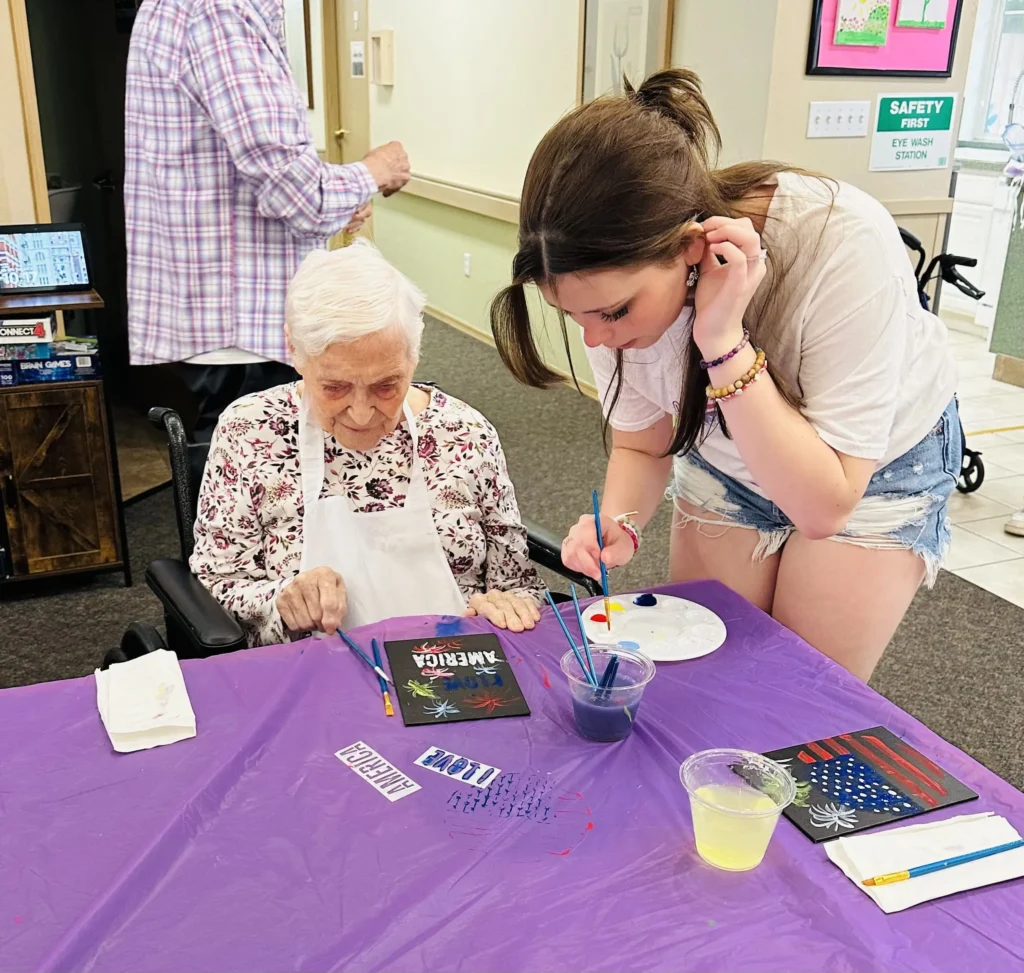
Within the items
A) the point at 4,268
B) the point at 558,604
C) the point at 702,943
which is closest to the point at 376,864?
the point at 702,943

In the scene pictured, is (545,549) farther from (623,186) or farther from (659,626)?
(623,186)

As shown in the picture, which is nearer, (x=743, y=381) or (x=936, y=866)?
(x=936, y=866)

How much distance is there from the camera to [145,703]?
4.09 ft

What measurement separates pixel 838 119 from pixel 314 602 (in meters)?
3.00

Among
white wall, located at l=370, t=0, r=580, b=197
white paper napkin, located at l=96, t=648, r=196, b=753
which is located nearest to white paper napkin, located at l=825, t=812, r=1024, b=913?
white paper napkin, located at l=96, t=648, r=196, b=753

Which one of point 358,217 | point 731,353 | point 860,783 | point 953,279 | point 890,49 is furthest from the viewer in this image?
point 890,49

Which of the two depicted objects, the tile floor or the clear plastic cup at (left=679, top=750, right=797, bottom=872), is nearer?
the clear plastic cup at (left=679, top=750, right=797, bottom=872)

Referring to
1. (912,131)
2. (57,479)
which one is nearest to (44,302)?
(57,479)

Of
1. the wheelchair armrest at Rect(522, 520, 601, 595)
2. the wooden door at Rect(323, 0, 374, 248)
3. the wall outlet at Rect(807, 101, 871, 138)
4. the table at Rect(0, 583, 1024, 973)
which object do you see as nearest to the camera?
the table at Rect(0, 583, 1024, 973)

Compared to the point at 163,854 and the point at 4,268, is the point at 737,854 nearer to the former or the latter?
the point at 163,854

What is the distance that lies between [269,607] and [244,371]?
3.88 ft

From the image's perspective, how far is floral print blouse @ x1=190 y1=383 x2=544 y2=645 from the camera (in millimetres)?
1738

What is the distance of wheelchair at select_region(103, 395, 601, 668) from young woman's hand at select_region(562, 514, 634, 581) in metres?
0.14

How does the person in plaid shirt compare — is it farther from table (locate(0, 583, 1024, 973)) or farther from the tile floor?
the tile floor
